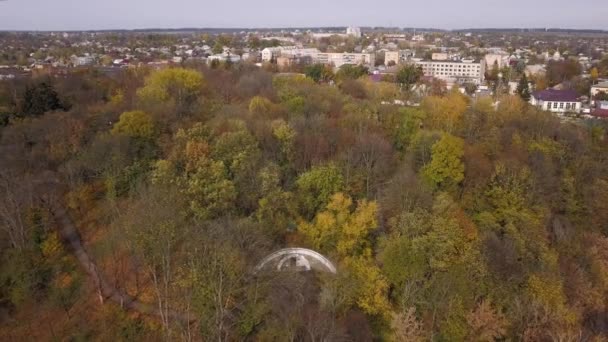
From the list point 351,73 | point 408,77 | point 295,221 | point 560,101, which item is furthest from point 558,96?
point 295,221

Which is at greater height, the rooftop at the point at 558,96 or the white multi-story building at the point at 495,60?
the white multi-story building at the point at 495,60

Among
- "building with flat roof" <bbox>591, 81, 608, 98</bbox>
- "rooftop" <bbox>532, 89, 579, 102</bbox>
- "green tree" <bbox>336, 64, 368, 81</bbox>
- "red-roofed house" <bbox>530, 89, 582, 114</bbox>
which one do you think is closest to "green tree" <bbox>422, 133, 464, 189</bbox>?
"green tree" <bbox>336, 64, 368, 81</bbox>

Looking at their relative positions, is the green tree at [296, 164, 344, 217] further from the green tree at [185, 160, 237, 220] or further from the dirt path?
the dirt path

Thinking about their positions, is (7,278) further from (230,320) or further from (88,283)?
(230,320)

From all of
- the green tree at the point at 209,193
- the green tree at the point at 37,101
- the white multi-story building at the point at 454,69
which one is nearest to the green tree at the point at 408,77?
the green tree at the point at 209,193

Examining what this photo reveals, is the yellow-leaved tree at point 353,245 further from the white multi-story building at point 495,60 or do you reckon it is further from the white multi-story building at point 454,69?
the white multi-story building at point 495,60

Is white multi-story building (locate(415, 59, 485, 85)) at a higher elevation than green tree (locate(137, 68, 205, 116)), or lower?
lower
